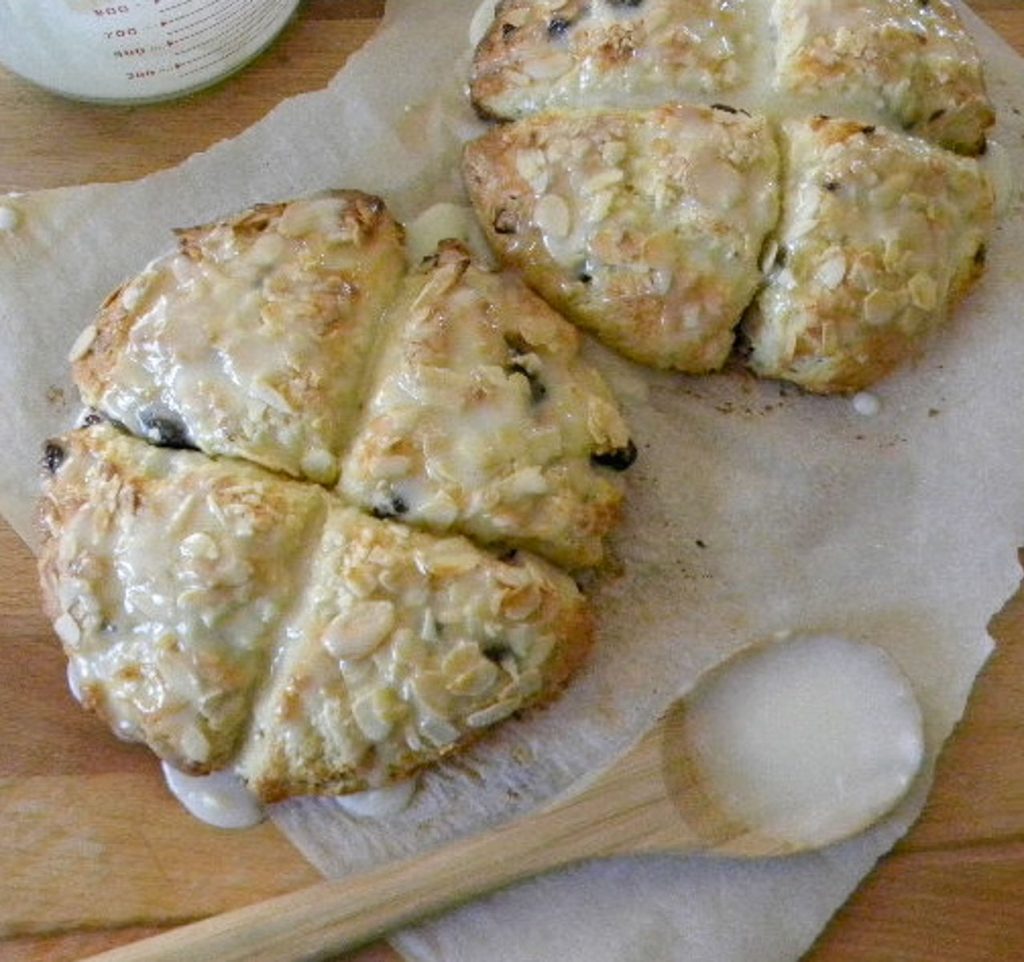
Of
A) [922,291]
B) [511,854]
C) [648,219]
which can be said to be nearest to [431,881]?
[511,854]

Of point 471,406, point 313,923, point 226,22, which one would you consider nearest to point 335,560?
point 471,406

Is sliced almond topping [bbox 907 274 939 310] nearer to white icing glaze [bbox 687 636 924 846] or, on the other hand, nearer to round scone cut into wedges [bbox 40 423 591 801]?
white icing glaze [bbox 687 636 924 846]

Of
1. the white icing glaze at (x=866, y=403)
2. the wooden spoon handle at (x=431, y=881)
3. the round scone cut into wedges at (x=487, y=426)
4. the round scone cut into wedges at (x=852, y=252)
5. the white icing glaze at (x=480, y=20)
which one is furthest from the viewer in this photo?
the white icing glaze at (x=480, y=20)

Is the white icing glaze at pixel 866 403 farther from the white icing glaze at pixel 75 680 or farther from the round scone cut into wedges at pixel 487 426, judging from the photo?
the white icing glaze at pixel 75 680

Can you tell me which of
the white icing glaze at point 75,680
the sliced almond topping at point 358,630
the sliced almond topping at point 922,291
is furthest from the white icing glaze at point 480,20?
the white icing glaze at point 75,680

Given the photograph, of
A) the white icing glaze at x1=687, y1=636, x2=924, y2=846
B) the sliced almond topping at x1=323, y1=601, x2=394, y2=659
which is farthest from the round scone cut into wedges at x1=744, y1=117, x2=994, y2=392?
the sliced almond topping at x1=323, y1=601, x2=394, y2=659

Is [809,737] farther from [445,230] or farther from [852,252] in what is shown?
[445,230]

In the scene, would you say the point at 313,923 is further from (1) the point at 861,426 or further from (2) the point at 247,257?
(1) the point at 861,426
